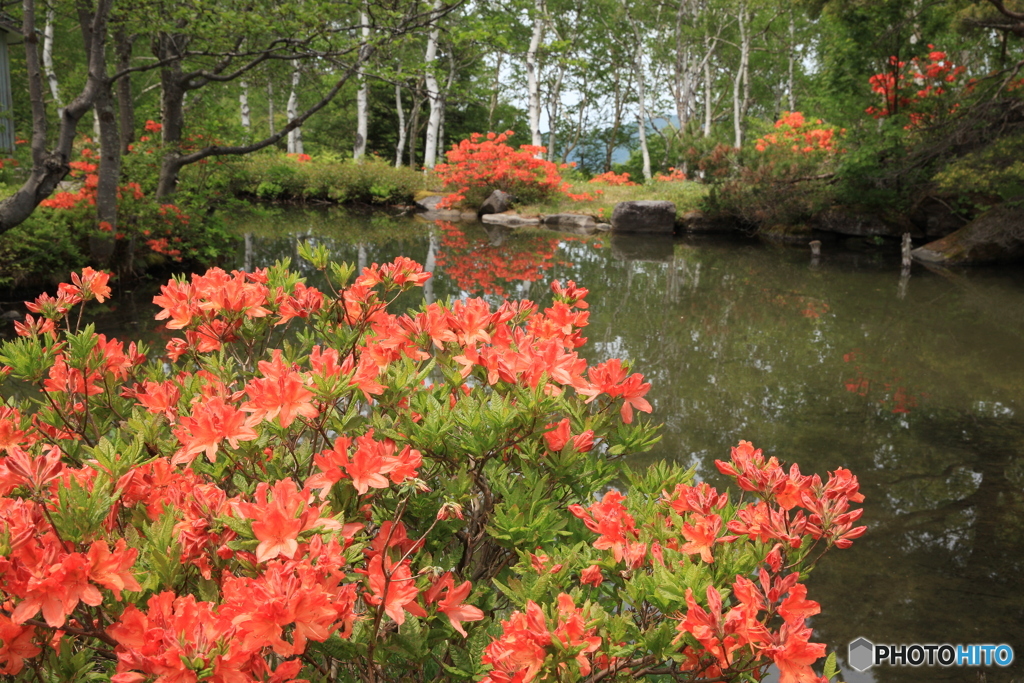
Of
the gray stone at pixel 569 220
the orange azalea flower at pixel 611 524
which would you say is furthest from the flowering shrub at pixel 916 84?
the orange azalea flower at pixel 611 524

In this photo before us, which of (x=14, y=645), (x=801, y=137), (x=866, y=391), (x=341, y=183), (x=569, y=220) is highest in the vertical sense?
(x=801, y=137)

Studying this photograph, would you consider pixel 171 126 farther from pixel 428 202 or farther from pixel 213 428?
pixel 428 202

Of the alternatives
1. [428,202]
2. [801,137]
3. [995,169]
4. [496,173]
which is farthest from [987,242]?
[428,202]

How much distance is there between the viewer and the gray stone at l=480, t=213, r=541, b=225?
18.2 m

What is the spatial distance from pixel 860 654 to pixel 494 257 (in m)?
9.75

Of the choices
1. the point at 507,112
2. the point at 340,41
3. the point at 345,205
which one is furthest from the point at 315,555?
the point at 507,112

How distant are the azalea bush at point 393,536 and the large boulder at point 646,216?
1565 cm

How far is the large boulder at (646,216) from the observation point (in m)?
16.8

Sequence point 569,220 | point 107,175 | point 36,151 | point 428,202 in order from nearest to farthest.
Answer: point 36,151
point 107,175
point 569,220
point 428,202

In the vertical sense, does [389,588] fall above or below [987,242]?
below

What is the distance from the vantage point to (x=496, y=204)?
19375 mm

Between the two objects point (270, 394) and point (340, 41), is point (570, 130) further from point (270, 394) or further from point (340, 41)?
point (270, 394)

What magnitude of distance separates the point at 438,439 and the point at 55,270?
713cm

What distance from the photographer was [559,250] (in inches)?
510
